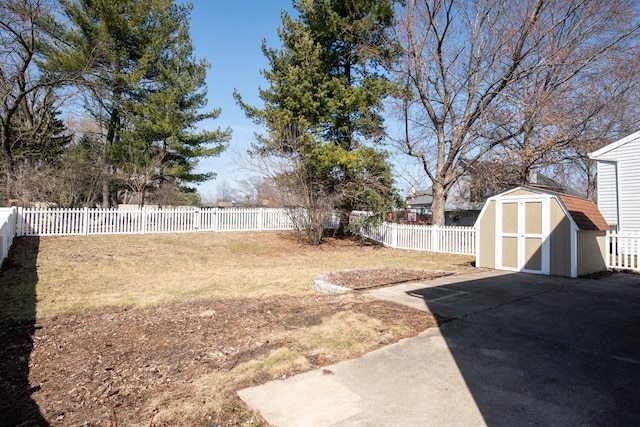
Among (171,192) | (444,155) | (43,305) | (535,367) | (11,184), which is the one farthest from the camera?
(171,192)

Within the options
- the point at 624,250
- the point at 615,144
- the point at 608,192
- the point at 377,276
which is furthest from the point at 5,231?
the point at 608,192

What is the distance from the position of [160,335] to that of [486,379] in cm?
355

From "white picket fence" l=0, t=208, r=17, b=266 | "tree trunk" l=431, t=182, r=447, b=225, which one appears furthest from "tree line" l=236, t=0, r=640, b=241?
"white picket fence" l=0, t=208, r=17, b=266

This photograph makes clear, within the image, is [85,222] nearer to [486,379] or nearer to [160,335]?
[160,335]

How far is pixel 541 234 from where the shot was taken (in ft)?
28.6

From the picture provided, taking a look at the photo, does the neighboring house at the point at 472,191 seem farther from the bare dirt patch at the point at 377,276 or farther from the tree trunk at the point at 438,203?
the bare dirt patch at the point at 377,276

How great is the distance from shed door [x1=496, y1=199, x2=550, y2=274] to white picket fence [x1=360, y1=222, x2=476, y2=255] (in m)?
3.06

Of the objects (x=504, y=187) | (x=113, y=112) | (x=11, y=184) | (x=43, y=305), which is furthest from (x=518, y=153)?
(x=11, y=184)

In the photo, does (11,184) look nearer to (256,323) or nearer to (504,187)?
(256,323)

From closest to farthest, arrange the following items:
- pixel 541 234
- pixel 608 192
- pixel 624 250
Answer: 1. pixel 541 234
2. pixel 624 250
3. pixel 608 192

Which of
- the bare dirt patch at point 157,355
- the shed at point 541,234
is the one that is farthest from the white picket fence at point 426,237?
the bare dirt patch at point 157,355

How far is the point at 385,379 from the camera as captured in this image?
3.03m

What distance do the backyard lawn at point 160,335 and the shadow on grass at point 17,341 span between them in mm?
14

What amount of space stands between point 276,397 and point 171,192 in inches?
992
